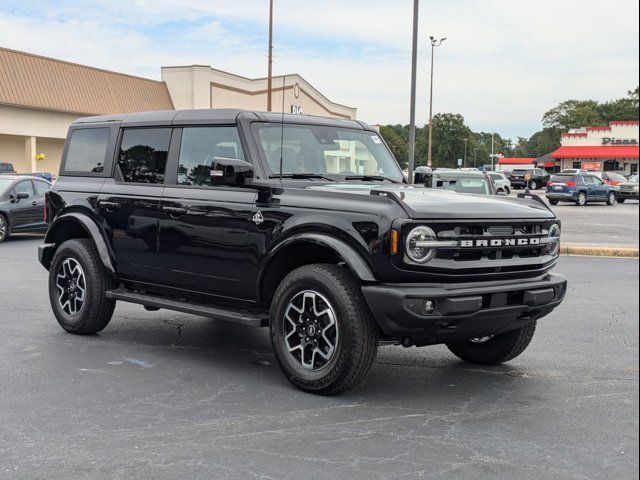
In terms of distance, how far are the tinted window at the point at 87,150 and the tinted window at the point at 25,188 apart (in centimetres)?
1101

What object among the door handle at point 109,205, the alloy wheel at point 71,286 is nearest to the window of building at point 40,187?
the alloy wheel at point 71,286

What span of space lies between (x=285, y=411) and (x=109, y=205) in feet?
9.66

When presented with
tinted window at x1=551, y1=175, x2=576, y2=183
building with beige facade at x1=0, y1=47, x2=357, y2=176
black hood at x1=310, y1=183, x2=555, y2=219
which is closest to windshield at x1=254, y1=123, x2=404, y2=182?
black hood at x1=310, y1=183, x2=555, y2=219

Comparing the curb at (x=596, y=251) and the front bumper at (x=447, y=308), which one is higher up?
the front bumper at (x=447, y=308)

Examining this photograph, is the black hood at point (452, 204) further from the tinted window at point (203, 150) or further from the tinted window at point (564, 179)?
the tinted window at point (564, 179)

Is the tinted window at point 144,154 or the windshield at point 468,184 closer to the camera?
the tinted window at point 144,154

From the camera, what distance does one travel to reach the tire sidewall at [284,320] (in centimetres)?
501

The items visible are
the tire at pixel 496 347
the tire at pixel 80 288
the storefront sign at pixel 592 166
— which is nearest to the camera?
the tire at pixel 496 347

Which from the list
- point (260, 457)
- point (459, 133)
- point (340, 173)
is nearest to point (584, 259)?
point (340, 173)

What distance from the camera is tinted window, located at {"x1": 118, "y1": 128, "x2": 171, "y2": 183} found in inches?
264

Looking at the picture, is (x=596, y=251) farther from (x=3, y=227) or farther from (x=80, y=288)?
(x=3, y=227)

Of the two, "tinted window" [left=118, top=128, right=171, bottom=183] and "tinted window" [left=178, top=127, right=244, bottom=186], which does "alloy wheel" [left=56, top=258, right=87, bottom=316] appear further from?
"tinted window" [left=178, top=127, right=244, bottom=186]

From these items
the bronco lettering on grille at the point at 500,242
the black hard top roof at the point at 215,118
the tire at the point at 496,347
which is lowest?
the tire at the point at 496,347

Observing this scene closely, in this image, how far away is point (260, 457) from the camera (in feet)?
13.4
